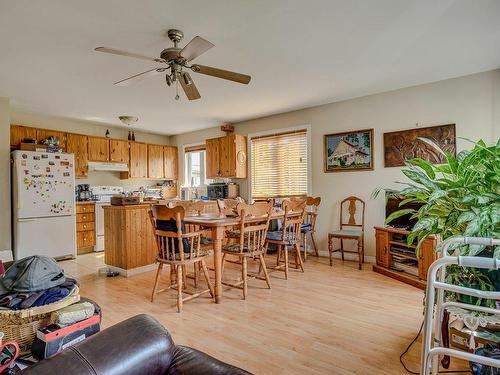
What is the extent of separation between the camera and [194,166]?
23.2 feet

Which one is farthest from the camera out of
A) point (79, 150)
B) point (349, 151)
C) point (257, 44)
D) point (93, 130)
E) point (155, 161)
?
point (155, 161)

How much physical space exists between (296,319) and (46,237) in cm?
427

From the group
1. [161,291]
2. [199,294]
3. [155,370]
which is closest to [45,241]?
[161,291]

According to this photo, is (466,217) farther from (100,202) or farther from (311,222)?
(100,202)

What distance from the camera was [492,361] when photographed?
95 cm

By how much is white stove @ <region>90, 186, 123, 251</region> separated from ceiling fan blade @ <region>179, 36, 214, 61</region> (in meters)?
4.13

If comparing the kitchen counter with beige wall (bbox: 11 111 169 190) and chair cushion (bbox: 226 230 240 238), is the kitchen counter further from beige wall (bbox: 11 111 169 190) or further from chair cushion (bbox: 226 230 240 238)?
beige wall (bbox: 11 111 169 190)

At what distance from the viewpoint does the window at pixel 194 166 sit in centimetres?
691

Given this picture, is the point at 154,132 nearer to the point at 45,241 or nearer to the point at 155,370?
the point at 45,241

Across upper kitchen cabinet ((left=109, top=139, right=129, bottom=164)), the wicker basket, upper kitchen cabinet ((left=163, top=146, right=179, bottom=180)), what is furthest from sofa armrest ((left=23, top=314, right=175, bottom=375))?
upper kitchen cabinet ((left=163, top=146, right=179, bottom=180))

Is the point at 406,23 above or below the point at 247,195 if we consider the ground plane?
above

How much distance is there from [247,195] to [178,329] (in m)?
3.68

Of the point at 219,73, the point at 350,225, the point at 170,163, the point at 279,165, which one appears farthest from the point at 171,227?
the point at 170,163

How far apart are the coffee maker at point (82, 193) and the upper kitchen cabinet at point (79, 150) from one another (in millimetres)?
241
